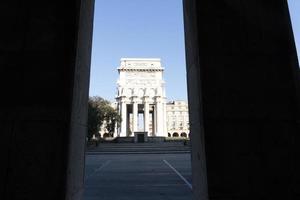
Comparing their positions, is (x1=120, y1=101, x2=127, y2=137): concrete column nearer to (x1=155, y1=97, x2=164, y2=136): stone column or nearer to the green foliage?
(x1=155, y1=97, x2=164, y2=136): stone column

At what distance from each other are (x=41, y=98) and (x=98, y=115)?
4283 cm

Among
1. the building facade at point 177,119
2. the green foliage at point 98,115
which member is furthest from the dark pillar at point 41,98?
the building facade at point 177,119

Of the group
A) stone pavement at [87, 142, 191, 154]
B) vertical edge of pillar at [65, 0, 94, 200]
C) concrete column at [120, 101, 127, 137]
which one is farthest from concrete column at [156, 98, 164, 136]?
vertical edge of pillar at [65, 0, 94, 200]

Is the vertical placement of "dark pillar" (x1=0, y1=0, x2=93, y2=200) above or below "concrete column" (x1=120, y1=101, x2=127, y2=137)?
below

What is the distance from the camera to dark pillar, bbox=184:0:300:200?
316 cm

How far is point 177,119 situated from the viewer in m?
117

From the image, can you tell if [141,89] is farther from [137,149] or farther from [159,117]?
[137,149]

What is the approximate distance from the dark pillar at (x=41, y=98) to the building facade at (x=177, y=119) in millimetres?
113733

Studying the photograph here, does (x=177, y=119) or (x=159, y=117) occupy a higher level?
(x=177, y=119)

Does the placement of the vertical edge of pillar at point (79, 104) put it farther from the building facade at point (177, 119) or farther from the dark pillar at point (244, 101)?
the building facade at point (177, 119)

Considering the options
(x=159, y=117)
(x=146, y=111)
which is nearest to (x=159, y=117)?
(x=159, y=117)

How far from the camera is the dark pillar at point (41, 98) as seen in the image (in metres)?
3.10

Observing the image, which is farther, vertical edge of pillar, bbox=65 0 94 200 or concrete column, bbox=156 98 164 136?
concrete column, bbox=156 98 164 136

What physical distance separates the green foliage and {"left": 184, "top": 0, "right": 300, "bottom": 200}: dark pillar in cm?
3844
